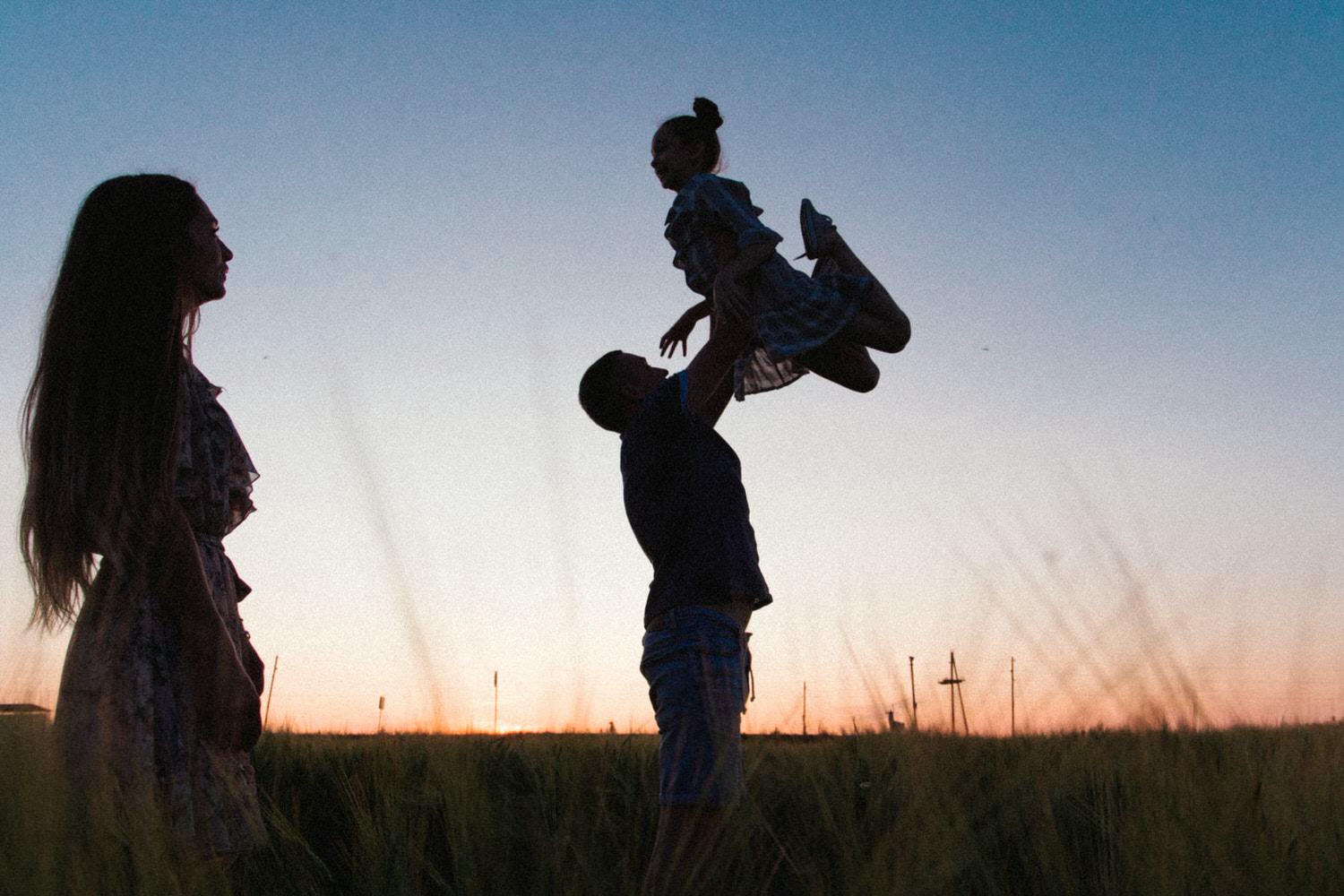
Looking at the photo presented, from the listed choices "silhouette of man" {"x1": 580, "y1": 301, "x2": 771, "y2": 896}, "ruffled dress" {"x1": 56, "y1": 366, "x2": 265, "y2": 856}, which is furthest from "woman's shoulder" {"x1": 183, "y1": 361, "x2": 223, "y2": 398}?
"silhouette of man" {"x1": 580, "y1": 301, "x2": 771, "y2": 896}

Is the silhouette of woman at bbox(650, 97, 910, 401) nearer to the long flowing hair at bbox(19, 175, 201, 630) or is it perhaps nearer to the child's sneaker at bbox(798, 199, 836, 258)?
the child's sneaker at bbox(798, 199, 836, 258)

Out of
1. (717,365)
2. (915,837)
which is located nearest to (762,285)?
(717,365)

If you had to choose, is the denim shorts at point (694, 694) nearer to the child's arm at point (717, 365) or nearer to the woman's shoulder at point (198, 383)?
the child's arm at point (717, 365)

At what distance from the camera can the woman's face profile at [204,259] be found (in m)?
2.11

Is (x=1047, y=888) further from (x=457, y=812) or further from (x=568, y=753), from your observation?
(x=568, y=753)

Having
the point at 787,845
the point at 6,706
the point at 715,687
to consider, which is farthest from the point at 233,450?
the point at 787,845

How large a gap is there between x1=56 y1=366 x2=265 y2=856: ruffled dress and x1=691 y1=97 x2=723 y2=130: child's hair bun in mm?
1354

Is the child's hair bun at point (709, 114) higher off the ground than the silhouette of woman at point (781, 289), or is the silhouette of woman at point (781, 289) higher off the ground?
the child's hair bun at point (709, 114)

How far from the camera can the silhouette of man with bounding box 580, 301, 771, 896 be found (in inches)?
78.7

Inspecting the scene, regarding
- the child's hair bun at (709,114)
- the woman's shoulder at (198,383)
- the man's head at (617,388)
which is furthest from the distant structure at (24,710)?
the child's hair bun at (709,114)

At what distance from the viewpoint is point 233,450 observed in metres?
2.27

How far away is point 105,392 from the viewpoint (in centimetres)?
195

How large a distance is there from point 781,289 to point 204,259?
3.77 ft

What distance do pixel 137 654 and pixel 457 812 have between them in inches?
26.9
